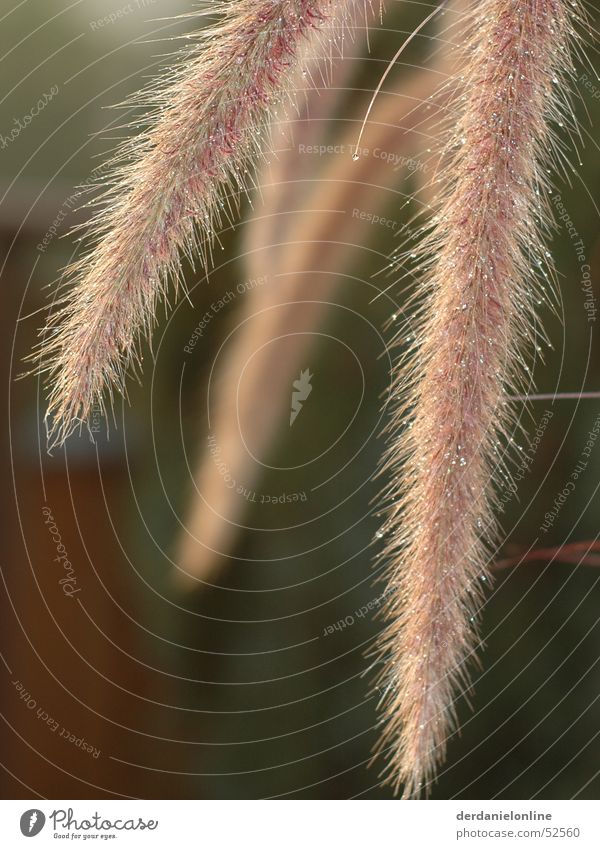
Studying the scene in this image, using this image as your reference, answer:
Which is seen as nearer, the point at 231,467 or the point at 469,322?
the point at 469,322

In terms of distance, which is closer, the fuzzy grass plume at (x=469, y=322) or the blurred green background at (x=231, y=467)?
the fuzzy grass plume at (x=469, y=322)

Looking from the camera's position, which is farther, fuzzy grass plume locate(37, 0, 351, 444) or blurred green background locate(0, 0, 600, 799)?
blurred green background locate(0, 0, 600, 799)

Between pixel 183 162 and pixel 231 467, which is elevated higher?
pixel 183 162

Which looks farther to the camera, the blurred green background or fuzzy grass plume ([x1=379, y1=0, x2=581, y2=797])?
the blurred green background

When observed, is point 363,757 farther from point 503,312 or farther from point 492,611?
point 503,312
